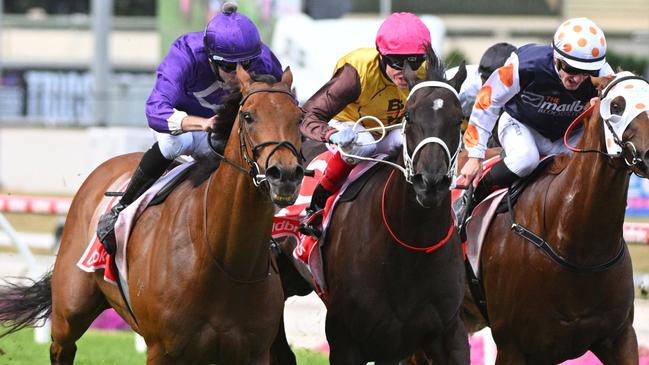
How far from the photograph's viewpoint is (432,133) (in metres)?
5.26

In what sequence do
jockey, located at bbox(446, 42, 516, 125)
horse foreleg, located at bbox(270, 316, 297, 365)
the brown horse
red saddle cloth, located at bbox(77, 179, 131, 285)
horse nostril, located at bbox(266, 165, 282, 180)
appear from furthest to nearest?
jockey, located at bbox(446, 42, 516, 125), horse foreleg, located at bbox(270, 316, 297, 365), red saddle cloth, located at bbox(77, 179, 131, 285), the brown horse, horse nostril, located at bbox(266, 165, 282, 180)

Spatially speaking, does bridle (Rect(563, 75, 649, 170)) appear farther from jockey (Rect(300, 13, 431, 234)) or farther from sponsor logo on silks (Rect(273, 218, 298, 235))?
sponsor logo on silks (Rect(273, 218, 298, 235))

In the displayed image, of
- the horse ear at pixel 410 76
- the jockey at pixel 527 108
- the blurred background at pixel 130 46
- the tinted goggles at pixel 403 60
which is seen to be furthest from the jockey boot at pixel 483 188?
the blurred background at pixel 130 46

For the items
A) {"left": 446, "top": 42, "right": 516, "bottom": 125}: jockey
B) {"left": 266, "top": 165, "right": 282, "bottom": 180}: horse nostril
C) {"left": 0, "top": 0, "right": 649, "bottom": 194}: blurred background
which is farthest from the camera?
{"left": 0, "top": 0, "right": 649, "bottom": 194}: blurred background

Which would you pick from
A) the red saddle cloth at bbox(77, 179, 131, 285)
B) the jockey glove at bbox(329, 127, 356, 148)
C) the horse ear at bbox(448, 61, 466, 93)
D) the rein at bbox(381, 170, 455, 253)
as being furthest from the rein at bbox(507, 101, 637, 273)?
the red saddle cloth at bbox(77, 179, 131, 285)

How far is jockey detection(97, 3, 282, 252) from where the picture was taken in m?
5.53

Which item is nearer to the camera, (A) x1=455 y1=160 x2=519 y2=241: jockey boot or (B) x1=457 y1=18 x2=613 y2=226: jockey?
(B) x1=457 y1=18 x2=613 y2=226: jockey

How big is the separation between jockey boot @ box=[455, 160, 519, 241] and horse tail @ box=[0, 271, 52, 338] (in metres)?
2.42

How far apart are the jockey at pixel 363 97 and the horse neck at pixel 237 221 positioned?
2.05ft

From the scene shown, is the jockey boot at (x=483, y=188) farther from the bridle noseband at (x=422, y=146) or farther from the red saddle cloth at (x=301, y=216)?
the bridle noseband at (x=422, y=146)

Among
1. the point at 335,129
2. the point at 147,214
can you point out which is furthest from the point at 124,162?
the point at 335,129

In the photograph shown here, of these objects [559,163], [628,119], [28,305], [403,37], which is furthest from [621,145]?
[28,305]

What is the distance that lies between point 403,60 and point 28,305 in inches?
109

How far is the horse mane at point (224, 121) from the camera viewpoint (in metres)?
5.12
